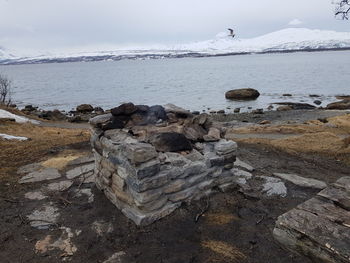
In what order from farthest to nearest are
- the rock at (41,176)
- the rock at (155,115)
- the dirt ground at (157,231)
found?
the rock at (41,176)
the rock at (155,115)
the dirt ground at (157,231)

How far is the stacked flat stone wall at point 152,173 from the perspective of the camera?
4820 mm

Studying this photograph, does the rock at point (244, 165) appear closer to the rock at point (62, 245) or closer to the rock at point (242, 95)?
the rock at point (62, 245)

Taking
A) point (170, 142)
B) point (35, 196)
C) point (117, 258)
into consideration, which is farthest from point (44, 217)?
point (170, 142)

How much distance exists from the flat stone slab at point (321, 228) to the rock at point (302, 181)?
8.69ft

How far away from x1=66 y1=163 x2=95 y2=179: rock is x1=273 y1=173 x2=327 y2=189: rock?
176 inches

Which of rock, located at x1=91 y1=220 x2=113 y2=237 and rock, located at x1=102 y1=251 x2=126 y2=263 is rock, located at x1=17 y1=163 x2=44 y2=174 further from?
rock, located at x1=102 y1=251 x2=126 y2=263

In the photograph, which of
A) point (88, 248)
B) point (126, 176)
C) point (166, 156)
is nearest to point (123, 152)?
point (126, 176)

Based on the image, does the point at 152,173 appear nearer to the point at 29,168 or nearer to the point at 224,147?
the point at 224,147

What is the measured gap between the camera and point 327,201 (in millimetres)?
3662

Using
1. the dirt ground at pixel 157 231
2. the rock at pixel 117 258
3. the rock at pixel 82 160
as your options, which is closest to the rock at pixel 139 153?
the dirt ground at pixel 157 231

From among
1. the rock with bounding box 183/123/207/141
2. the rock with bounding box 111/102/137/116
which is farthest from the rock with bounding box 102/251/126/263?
the rock with bounding box 111/102/137/116

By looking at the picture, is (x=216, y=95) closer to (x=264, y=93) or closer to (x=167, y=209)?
(x=264, y=93)

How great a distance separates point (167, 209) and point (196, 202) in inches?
25.1

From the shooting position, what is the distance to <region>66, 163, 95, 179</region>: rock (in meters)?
7.25
